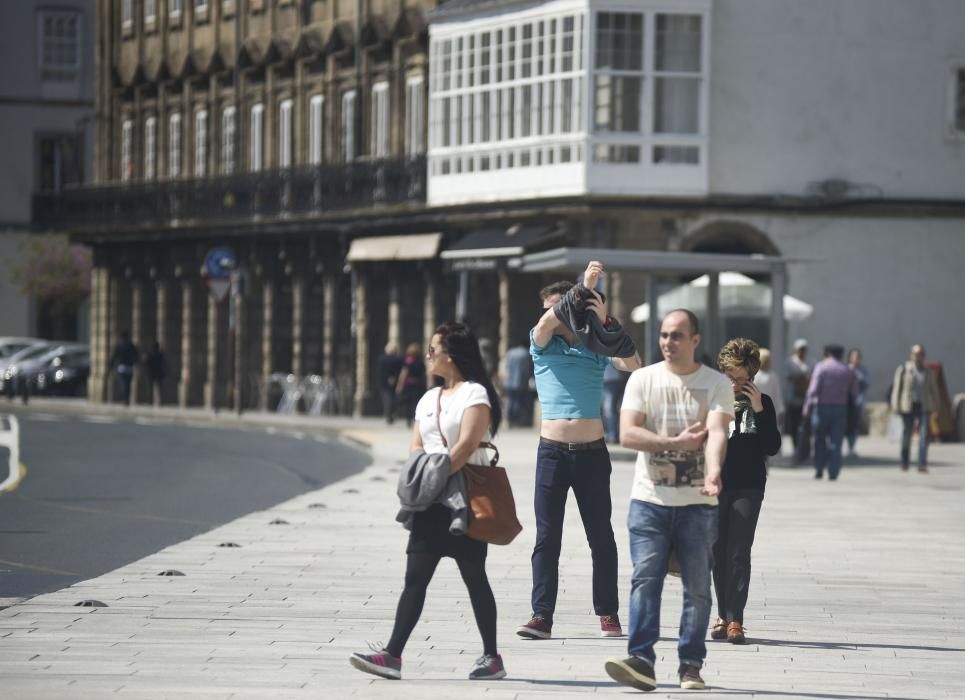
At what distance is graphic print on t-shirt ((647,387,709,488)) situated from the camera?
Answer: 960 centimetres

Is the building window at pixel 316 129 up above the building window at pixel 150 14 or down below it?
below

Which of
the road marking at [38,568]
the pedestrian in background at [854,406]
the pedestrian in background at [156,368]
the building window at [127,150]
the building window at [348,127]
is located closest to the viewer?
the road marking at [38,568]

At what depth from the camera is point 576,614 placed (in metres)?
12.4

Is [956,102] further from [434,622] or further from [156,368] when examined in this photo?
[434,622]

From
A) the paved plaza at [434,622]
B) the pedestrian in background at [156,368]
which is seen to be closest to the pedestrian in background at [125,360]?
the pedestrian in background at [156,368]

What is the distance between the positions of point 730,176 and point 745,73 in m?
1.81

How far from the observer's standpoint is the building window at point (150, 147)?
58125 mm

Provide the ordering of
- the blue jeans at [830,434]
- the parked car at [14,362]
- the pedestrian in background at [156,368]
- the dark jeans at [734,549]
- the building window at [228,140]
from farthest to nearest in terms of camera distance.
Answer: the parked car at [14,362], the building window at [228,140], the pedestrian in background at [156,368], the blue jeans at [830,434], the dark jeans at [734,549]

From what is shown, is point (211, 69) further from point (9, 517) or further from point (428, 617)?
point (428, 617)

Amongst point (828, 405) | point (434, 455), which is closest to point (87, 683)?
point (434, 455)

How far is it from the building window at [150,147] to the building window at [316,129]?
334 inches

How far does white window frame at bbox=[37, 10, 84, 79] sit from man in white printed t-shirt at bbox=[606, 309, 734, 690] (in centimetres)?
6869

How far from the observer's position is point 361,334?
47.8 meters

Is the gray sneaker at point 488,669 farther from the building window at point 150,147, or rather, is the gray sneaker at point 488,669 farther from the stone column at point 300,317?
the building window at point 150,147
